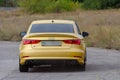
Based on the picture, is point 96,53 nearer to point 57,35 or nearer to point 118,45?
point 118,45

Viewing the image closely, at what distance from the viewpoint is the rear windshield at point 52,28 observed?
16.1m

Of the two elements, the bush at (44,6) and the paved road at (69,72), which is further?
the bush at (44,6)

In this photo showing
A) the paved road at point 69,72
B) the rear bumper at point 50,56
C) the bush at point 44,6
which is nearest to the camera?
the paved road at point 69,72

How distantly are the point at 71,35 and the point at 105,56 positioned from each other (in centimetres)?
669

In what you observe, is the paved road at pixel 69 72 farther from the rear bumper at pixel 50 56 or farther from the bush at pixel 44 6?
the bush at pixel 44 6

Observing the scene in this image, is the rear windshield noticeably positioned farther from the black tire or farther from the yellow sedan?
the black tire

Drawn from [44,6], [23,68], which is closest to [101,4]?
[44,6]

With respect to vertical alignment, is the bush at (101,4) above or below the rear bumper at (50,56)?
below

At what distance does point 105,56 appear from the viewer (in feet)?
72.3

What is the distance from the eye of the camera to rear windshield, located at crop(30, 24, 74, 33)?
1608cm

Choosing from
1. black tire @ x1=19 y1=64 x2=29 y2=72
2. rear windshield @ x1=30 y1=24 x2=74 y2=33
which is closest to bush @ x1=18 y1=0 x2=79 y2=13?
rear windshield @ x1=30 y1=24 x2=74 y2=33

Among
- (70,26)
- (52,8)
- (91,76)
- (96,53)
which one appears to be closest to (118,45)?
(96,53)

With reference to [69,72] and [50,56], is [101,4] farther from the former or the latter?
[50,56]

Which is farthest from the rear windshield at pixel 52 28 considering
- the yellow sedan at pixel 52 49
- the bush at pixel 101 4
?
the bush at pixel 101 4
